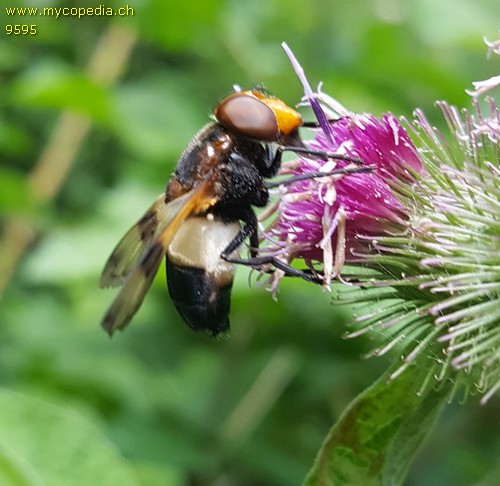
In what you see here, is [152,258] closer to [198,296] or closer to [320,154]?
[198,296]

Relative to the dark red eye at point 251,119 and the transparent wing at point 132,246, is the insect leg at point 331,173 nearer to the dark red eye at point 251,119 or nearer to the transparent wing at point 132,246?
the dark red eye at point 251,119

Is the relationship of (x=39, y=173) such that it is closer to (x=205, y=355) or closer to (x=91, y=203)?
(x=91, y=203)

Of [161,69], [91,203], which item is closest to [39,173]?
[91,203]

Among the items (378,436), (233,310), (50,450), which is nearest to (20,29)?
(233,310)

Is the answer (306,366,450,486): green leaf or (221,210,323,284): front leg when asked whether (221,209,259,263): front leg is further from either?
(306,366,450,486): green leaf

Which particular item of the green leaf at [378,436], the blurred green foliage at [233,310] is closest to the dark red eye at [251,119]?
the green leaf at [378,436]

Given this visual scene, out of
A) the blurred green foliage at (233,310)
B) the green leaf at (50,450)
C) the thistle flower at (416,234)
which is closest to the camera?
Answer: the thistle flower at (416,234)
